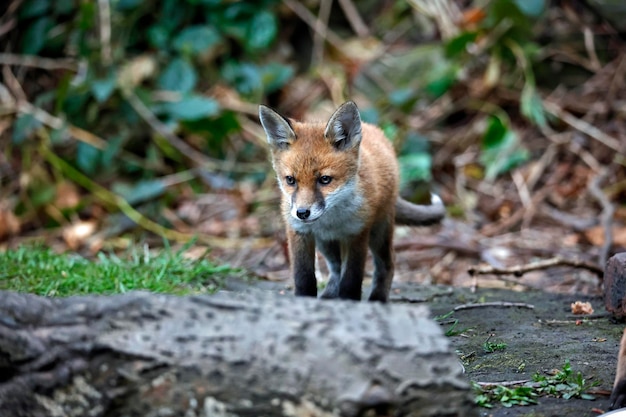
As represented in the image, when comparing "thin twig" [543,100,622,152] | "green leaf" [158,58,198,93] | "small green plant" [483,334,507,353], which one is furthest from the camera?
"green leaf" [158,58,198,93]

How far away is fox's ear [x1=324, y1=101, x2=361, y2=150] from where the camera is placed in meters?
5.05

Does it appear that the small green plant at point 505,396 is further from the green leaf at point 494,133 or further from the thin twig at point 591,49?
the thin twig at point 591,49

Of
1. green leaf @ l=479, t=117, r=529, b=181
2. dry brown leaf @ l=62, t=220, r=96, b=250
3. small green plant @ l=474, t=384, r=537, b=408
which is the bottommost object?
dry brown leaf @ l=62, t=220, r=96, b=250

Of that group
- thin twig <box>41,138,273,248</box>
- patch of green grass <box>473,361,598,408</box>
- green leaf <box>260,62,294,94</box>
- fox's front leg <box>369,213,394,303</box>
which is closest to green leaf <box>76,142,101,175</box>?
thin twig <box>41,138,273,248</box>

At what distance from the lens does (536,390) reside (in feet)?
11.4

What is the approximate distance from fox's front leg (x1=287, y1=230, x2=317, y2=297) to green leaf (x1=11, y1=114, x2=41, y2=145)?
5864 millimetres

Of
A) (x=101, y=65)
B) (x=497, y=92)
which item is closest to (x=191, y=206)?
(x=101, y=65)

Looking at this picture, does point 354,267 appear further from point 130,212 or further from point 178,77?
point 178,77

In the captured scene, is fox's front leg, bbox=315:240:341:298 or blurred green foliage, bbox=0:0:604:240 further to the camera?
blurred green foliage, bbox=0:0:604:240

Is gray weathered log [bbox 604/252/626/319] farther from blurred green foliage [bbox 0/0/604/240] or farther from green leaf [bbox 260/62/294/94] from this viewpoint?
green leaf [bbox 260/62/294/94]

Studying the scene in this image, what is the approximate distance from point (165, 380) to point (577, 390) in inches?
71.9

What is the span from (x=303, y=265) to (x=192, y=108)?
5.06 metres

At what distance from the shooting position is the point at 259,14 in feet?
35.0

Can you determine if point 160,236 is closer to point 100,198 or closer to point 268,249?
point 100,198
